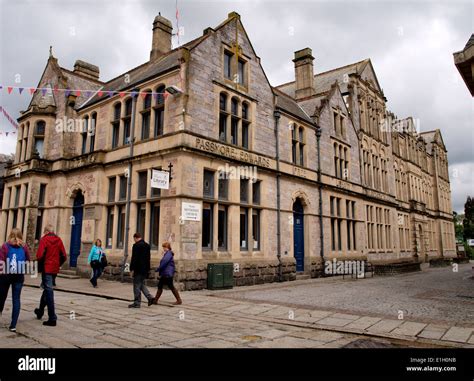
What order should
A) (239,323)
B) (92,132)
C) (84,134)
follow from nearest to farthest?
1. (239,323)
2. (92,132)
3. (84,134)

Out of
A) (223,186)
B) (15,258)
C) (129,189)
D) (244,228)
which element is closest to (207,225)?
(223,186)

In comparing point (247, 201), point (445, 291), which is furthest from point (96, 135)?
point (445, 291)

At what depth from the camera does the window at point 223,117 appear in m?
16.4

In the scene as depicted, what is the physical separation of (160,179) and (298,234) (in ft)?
31.8

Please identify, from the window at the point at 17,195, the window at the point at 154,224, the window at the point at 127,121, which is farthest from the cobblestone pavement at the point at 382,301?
the window at the point at 17,195

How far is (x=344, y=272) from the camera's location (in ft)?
71.8

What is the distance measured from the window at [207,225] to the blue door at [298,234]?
636 centimetres

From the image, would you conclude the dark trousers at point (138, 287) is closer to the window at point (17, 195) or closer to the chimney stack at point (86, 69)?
the window at point (17, 195)

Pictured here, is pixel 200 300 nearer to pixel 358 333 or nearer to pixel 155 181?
pixel 155 181

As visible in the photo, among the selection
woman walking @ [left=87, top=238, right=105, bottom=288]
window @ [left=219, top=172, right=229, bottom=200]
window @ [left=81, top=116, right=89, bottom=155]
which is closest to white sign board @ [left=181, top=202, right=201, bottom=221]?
window @ [left=219, top=172, right=229, bottom=200]

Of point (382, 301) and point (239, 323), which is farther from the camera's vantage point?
point (382, 301)

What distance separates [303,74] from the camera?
88.6ft

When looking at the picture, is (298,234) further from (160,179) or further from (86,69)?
(86,69)

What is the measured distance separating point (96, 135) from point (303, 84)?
15.8 metres
